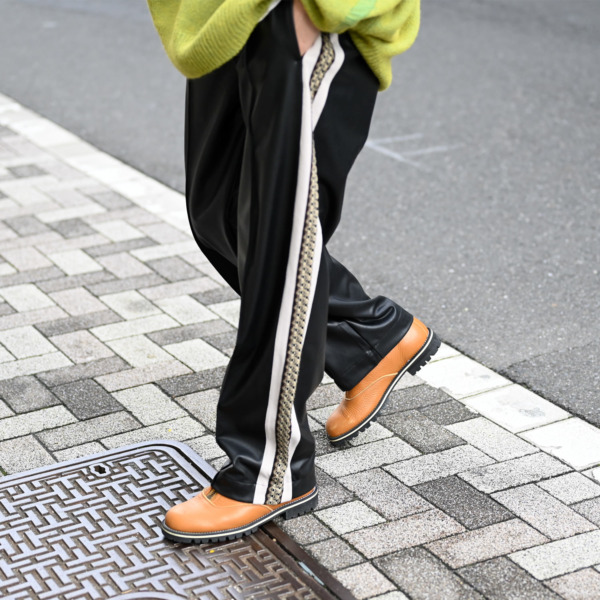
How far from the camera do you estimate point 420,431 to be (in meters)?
2.99

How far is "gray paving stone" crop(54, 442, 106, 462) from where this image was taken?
2.86 meters

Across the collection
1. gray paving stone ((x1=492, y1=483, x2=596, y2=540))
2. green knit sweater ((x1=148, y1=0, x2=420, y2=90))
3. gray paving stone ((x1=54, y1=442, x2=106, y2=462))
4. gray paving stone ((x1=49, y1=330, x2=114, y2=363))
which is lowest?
gray paving stone ((x1=49, y1=330, x2=114, y2=363))

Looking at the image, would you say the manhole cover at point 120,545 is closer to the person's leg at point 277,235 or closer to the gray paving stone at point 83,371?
the person's leg at point 277,235

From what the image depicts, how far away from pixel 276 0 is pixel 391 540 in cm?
126

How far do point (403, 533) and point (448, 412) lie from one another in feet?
2.23

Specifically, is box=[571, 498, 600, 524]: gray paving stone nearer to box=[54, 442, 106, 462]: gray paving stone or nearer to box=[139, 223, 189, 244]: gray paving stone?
box=[54, 442, 106, 462]: gray paving stone

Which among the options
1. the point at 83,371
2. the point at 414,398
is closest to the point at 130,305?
the point at 83,371

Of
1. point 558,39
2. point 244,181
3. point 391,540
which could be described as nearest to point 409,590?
point 391,540

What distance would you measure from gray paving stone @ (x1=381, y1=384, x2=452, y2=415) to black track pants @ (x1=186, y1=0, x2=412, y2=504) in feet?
2.15

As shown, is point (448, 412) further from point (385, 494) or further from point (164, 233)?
point (164, 233)

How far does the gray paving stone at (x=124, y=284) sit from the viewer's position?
403 centimetres

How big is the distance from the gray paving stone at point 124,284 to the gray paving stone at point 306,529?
5.65 ft

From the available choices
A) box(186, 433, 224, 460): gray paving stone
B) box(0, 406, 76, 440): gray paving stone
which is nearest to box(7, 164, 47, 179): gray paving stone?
box(0, 406, 76, 440): gray paving stone

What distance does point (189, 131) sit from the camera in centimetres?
250
